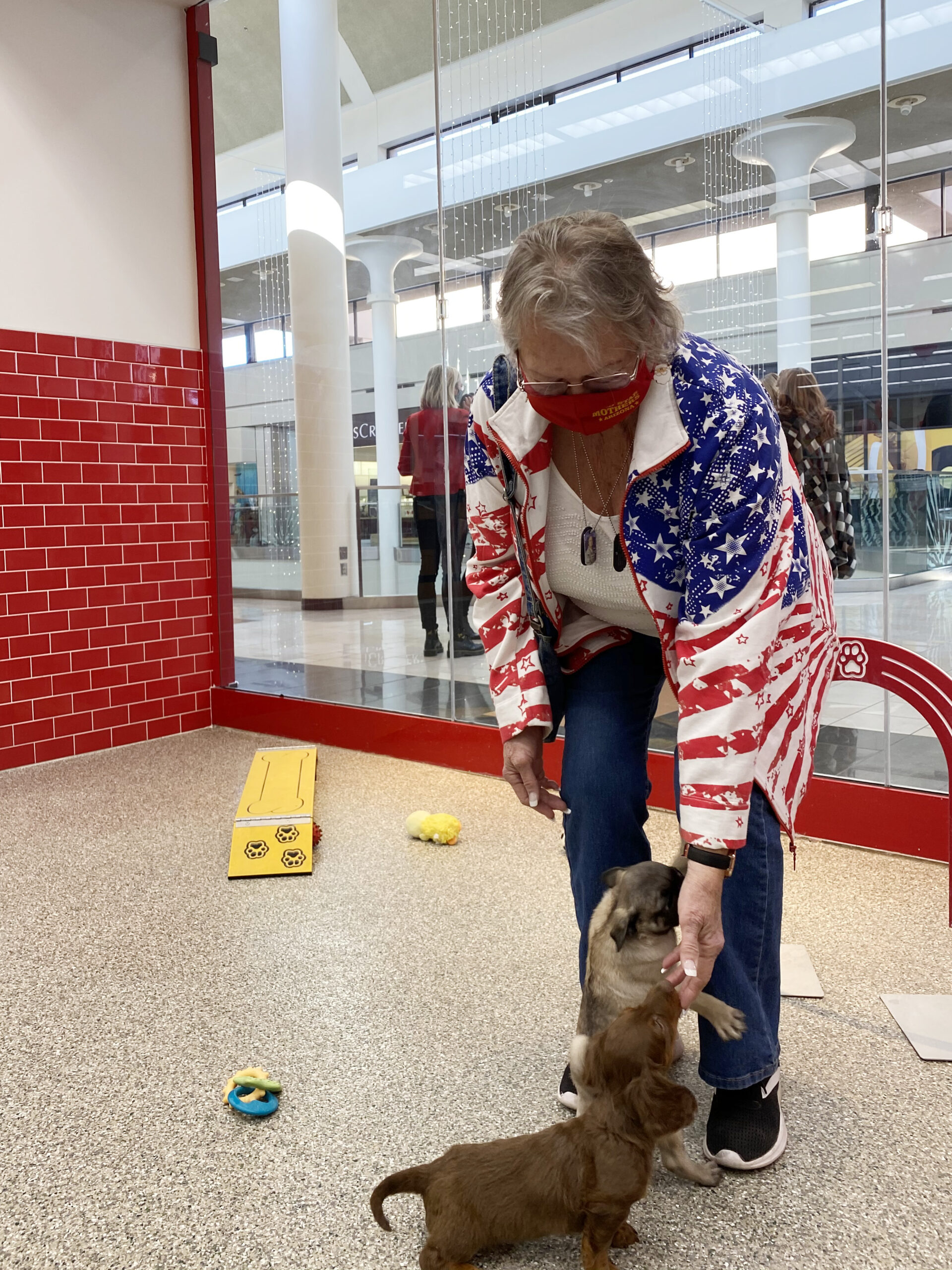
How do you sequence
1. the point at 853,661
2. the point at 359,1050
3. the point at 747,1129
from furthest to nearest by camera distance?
the point at 853,661
the point at 359,1050
the point at 747,1129

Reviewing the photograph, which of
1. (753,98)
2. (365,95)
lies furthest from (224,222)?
(753,98)

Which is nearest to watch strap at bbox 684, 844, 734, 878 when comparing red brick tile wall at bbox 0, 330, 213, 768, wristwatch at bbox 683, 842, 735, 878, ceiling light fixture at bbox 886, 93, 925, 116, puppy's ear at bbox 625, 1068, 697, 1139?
wristwatch at bbox 683, 842, 735, 878

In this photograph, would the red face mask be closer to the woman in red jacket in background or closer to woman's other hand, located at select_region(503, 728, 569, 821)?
woman's other hand, located at select_region(503, 728, 569, 821)

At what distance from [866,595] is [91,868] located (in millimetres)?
2309

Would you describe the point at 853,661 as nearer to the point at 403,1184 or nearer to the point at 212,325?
the point at 403,1184

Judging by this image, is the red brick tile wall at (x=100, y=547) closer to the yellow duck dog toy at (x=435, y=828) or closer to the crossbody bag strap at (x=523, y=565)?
the yellow duck dog toy at (x=435, y=828)

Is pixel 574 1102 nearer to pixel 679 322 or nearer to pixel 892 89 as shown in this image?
pixel 679 322

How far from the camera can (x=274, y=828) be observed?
9.05ft

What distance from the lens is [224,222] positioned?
14.4 feet

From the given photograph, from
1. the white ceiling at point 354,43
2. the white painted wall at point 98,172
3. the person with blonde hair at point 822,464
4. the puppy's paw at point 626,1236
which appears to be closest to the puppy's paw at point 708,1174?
the puppy's paw at point 626,1236

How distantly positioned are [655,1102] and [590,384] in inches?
32.8

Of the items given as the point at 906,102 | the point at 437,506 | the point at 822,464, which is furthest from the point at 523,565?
the point at 437,506

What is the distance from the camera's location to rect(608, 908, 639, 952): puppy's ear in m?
1.28

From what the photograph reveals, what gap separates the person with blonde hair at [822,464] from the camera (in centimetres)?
269
